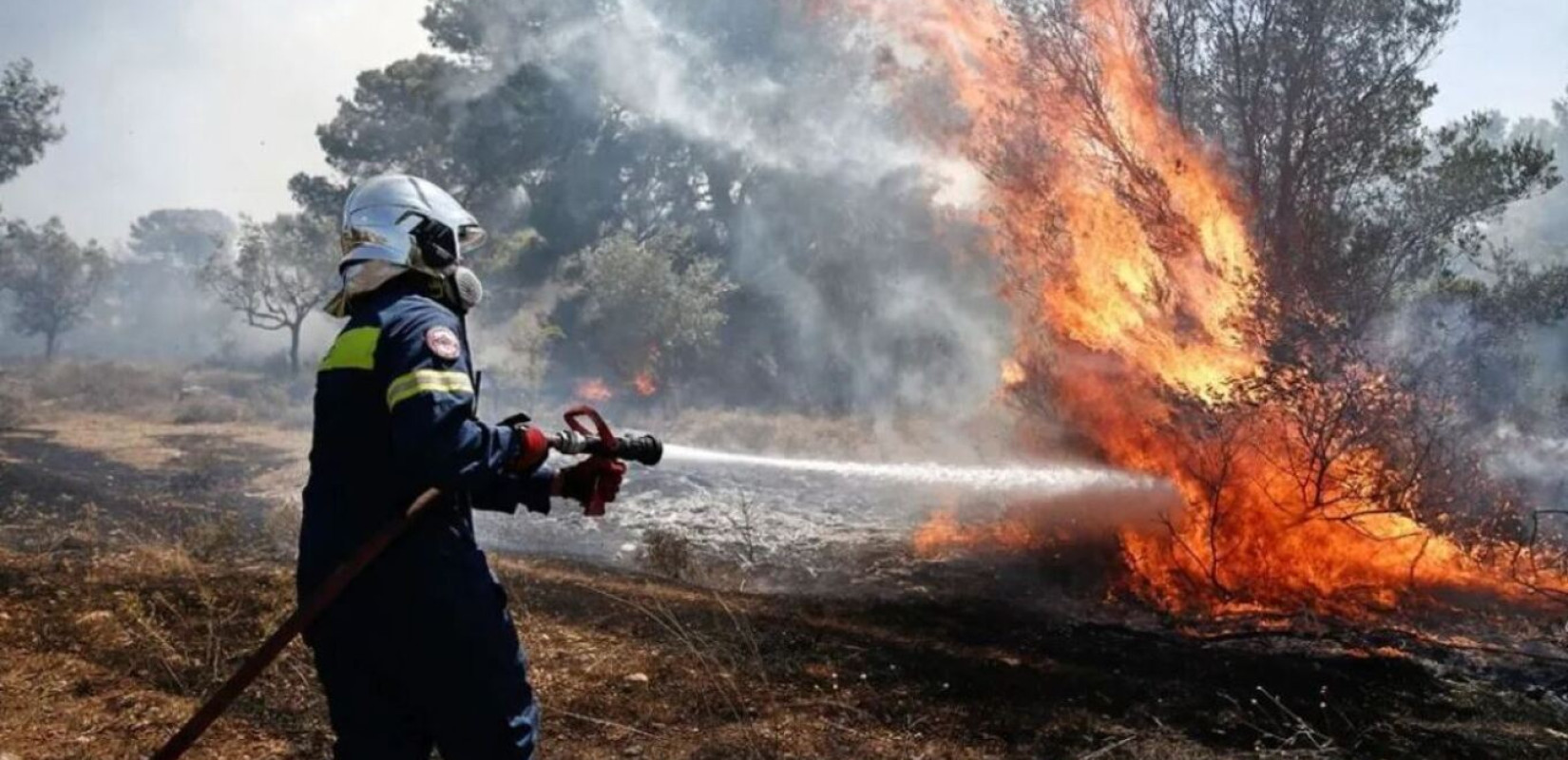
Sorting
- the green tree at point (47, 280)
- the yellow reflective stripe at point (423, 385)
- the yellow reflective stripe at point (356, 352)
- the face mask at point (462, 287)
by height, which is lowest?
the yellow reflective stripe at point (423, 385)

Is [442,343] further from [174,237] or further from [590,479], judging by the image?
[174,237]

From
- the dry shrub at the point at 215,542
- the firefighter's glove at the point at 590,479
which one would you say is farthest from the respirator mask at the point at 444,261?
the dry shrub at the point at 215,542

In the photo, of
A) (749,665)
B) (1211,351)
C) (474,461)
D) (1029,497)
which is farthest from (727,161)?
(474,461)

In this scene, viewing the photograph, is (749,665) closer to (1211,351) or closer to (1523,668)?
(1523,668)

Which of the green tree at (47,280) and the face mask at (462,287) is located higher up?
the green tree at (47,280)

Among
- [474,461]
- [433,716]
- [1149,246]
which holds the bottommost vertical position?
[433,716]

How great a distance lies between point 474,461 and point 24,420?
2649cm

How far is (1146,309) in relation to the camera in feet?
33.2

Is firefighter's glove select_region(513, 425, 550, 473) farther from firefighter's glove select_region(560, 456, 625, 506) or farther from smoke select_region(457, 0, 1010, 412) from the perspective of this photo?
smoke select_region(457, 0, 1010, 412)

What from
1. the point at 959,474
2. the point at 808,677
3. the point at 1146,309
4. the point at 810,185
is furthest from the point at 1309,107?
the point at 810,185

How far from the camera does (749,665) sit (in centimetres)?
572

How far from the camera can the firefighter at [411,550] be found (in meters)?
3.01

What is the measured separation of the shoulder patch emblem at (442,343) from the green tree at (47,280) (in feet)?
174

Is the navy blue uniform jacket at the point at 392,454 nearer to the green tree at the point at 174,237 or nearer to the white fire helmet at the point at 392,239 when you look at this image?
the white fire helmet at the point at 392,239
